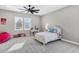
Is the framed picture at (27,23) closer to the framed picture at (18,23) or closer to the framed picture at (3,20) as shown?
the framed picture at (18,23)

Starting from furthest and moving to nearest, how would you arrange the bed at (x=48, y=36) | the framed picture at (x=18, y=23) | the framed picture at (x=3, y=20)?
the framed picture at (x=18, y=23) < the framed picture at (x=3, y=20) < the bed at (x=48, y=36)

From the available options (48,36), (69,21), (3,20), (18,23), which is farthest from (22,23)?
(69,21)

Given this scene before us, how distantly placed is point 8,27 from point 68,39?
530 cm

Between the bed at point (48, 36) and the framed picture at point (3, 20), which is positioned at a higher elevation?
the framed picture at point (3, 20)

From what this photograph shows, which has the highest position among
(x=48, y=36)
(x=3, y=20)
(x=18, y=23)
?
(x=3, y=20)

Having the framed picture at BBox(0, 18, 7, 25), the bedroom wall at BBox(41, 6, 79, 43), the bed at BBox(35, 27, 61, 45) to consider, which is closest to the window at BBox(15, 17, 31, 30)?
the framed picture at BBox(0, 18, 7, 25)

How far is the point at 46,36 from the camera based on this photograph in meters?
3.78

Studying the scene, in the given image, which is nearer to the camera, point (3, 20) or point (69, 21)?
point (69, 21)

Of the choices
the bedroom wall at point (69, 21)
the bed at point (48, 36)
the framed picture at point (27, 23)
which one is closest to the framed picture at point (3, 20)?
the framed picture at point (27, 23)

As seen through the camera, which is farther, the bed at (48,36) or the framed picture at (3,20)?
the framed picture at (3,20)

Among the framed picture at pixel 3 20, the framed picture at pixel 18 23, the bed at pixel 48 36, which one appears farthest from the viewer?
the framed picture at pixel 18 23

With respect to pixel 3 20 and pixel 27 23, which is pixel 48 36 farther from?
pixel 3 20

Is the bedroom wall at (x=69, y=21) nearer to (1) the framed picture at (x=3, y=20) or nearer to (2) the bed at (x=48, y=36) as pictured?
(2) the bed at (x=48, y=36)

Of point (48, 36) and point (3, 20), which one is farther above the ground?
point (3, 20)
